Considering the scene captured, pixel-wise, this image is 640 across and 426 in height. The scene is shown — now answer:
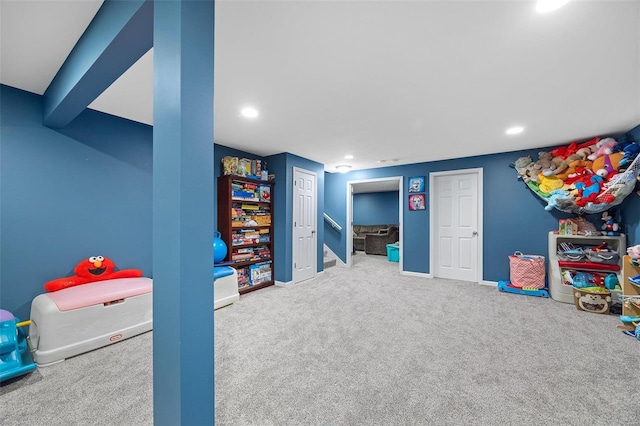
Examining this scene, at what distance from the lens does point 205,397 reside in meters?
0.96

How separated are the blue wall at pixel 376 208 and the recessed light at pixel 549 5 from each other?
7.22m

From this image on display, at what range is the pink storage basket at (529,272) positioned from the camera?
378 cm

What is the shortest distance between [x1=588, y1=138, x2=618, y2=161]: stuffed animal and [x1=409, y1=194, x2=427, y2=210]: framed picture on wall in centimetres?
235

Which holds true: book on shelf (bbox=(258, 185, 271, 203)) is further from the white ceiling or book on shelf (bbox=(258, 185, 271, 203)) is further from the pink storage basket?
the pink storage basket

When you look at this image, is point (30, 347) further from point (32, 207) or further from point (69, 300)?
point (32, 207)

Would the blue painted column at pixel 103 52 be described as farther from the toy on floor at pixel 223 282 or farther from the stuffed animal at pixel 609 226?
the stuffed animal at pixel 609 226

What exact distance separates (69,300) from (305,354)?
2.04m

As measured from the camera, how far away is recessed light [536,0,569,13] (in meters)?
1.31

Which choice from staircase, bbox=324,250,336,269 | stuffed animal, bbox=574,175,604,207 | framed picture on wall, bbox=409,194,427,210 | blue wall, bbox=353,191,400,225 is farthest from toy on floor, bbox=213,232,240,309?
blue wall, bbox=353,191,400,225

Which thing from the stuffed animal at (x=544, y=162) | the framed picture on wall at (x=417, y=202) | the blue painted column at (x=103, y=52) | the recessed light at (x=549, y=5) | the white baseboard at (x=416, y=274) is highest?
the recessed light at (x=549, y=5)

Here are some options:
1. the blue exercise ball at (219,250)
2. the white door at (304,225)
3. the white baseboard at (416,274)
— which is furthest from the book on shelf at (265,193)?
the white baseboard at (416,274)

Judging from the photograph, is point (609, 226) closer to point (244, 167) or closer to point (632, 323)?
point (632, 323)

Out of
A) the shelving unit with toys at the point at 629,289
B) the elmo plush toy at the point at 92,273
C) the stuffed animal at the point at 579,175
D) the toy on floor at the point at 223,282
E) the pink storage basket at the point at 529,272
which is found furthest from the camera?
the pink storage basket at the point at 529,272

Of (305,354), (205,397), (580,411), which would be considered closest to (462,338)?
(580,411)
